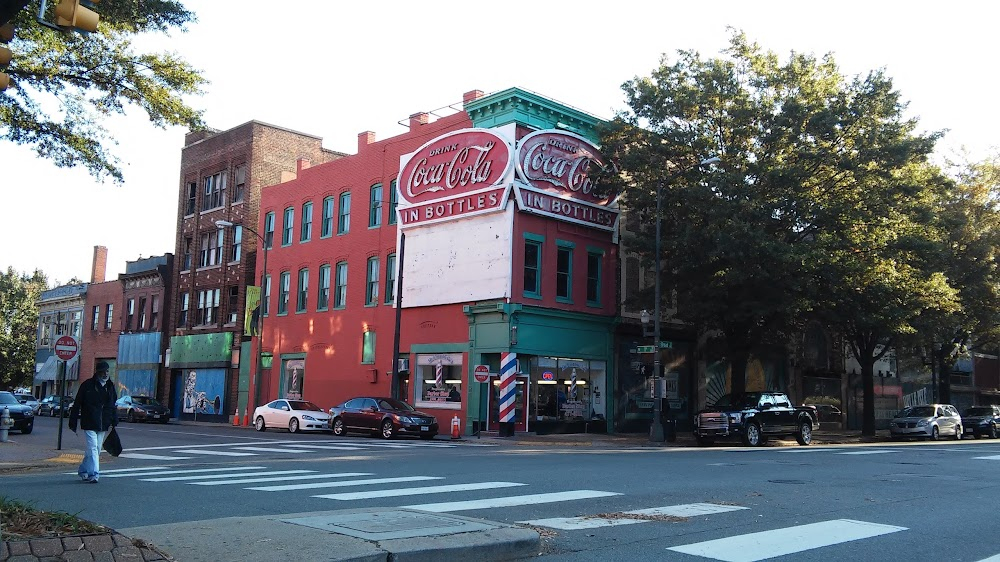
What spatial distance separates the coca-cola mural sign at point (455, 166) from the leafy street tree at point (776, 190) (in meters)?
4.67

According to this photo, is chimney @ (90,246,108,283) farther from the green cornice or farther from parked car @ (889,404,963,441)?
parked car @ (889,404,963,441)

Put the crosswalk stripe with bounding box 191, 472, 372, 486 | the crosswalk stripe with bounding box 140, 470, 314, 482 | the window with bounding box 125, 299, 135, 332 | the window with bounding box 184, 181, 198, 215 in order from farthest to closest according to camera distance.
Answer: the window with bounding box 125, 299, 135, 332 → the window with bounding box 184, 181, 198, 215 → the crosswalk stripe with bounding box 140, 470, 314, 482 → the crosswalk stripe with bounding box 191, 472, 372, 486

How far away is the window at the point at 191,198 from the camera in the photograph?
51094 millimetres

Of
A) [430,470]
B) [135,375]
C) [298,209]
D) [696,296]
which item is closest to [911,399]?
[696,296]

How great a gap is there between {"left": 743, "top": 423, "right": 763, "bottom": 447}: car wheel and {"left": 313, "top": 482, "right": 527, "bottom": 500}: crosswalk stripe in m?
17.2

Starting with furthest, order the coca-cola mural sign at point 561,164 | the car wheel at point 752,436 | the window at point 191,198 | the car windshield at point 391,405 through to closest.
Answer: the window at point 191,198 < the coca-cola mural sign at point 561,164 < the car windshield at point 391,405 < the car wheel at point 752,436

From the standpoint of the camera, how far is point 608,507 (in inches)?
386

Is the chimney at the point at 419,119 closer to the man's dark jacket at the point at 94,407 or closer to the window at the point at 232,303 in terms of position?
the window at the point at 232,303

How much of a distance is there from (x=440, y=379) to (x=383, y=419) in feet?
14.3

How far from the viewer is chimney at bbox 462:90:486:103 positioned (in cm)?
3294

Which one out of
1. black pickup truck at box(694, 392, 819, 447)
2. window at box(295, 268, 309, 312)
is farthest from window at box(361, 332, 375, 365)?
black pickup truck at box(694, 392, 819, 447)

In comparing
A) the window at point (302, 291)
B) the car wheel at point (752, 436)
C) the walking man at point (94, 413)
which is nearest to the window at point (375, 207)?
the window at point (302, 291)

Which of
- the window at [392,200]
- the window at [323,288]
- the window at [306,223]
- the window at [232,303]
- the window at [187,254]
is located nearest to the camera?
the window at [392,200]

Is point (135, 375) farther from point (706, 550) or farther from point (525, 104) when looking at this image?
point (706, 550)
